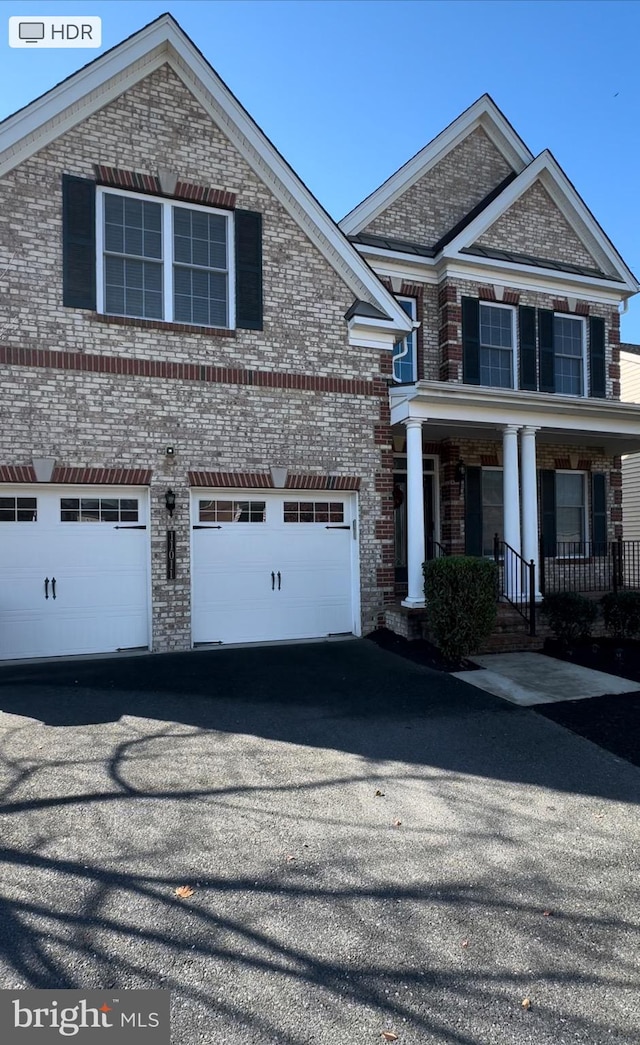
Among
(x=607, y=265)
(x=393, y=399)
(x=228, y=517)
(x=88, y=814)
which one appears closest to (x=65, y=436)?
(x=228, y=517)

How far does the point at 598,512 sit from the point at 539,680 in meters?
6.91

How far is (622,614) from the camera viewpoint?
9836mm

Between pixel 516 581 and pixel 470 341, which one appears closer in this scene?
pixel 516 581

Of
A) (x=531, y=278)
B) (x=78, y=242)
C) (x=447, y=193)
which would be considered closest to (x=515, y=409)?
(x=531, y=278)

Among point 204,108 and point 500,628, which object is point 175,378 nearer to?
point 204,108

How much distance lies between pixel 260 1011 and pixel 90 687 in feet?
17.0

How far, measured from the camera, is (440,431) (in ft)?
37.4

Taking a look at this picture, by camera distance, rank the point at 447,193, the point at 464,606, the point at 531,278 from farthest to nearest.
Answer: the point at 447,193 → the point at 531,278 → the point at 464,606

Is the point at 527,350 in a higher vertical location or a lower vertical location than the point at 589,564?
higher

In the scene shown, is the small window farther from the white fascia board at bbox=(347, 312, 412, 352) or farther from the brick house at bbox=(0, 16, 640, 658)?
the white fascia board at bbox=(347, 312, 412, 352)

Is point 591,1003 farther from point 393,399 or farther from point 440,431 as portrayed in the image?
point 440,431

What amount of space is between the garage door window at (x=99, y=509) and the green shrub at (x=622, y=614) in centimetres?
776

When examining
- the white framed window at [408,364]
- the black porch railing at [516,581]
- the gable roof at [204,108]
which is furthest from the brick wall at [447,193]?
the black porch railing at [516,581]

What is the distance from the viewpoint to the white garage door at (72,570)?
8.20 metres
